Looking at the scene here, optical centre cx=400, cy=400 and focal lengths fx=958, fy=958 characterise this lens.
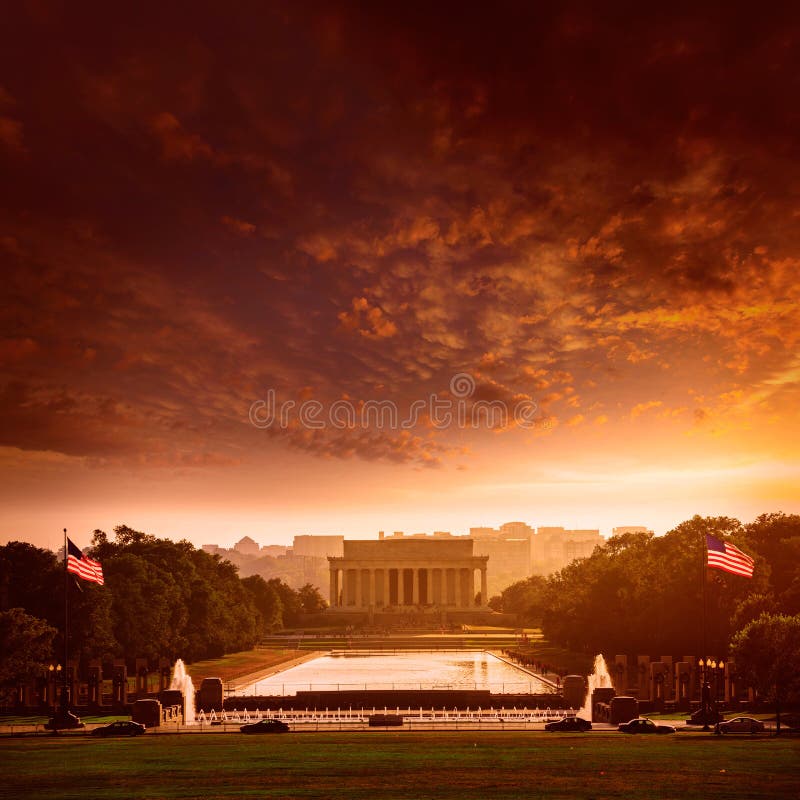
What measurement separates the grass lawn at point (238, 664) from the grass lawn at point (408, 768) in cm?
3560

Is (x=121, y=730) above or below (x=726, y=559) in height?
below

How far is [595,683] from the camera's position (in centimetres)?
6375

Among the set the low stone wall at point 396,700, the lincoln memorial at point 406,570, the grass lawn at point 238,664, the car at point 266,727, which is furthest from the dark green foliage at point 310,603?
the car at point 266,727

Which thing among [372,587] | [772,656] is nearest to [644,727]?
[772,656]

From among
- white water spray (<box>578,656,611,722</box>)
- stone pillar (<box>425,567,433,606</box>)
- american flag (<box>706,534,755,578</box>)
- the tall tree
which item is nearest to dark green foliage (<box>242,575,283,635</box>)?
white water spray (<box>578,656,611,722</box>)

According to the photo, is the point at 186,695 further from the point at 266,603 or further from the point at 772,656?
the point at 266,603

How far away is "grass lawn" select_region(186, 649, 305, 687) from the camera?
76.5 meters

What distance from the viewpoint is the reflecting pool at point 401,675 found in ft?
208

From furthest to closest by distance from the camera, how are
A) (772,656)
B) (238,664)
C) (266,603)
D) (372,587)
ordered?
(372,587) < (266,603) < (238,664) < (772,656)

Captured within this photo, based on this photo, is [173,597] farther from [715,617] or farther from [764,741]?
[764,741]

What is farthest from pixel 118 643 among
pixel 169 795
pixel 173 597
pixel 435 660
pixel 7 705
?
pixel 169 795

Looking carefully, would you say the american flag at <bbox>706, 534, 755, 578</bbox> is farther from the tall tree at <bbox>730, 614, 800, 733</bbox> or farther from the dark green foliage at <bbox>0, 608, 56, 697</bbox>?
the dark green foliage at <bbox>0, 608, 56, 697</bbox>

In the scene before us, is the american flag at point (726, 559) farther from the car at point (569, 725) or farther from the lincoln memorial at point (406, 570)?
the lincoln memorial at point (406, 570)

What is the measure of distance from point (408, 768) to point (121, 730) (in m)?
19.3
